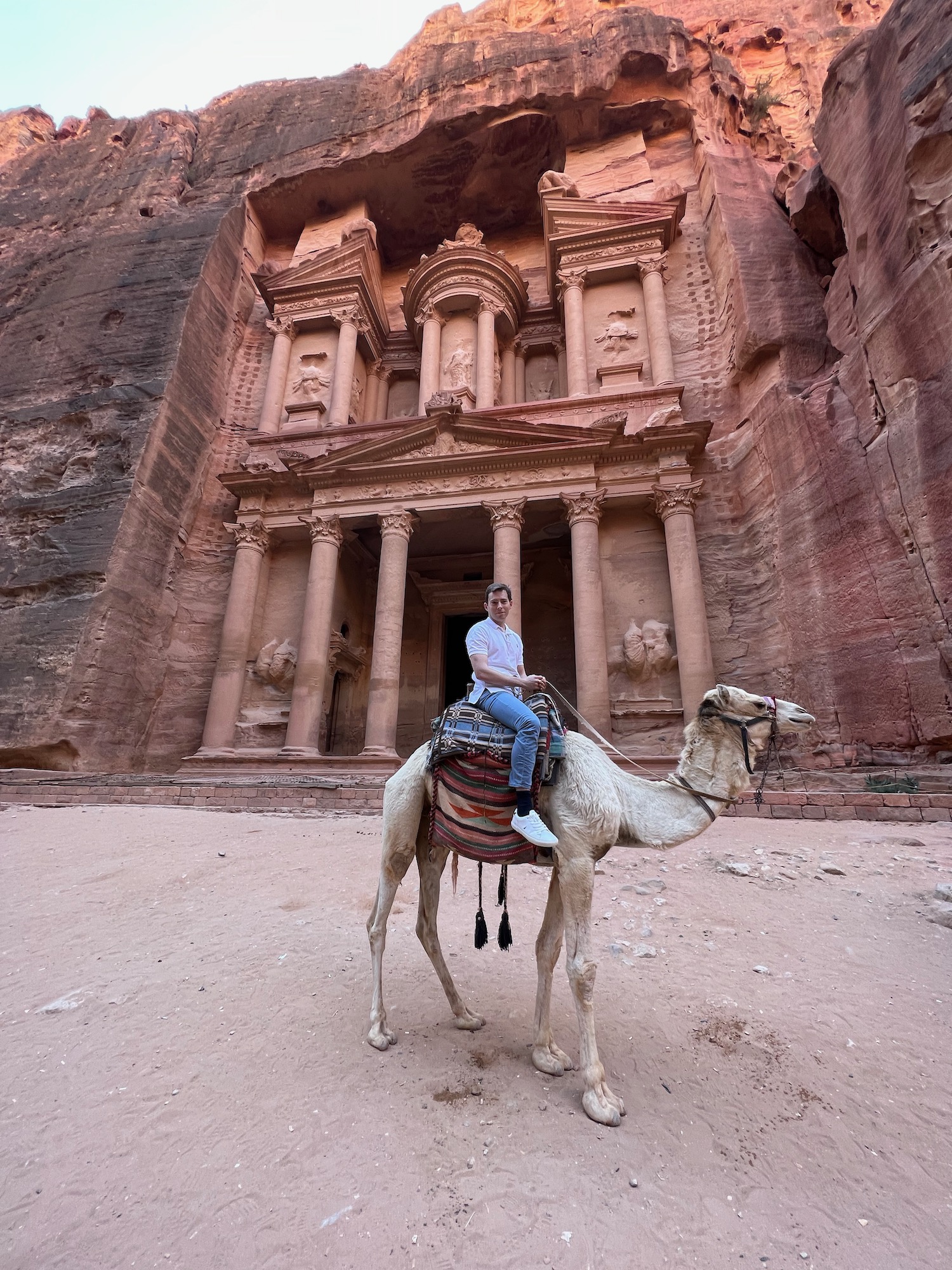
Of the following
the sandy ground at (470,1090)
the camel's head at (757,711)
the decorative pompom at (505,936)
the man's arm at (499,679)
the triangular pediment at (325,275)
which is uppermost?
the triangular pediment at (325,275)

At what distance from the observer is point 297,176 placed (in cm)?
2244

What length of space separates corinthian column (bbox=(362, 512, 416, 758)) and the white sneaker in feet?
Result: 33.5

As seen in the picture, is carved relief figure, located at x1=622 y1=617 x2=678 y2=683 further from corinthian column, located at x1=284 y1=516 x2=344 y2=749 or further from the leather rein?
the leather rein

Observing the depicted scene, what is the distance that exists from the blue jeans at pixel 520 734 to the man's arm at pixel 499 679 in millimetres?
148

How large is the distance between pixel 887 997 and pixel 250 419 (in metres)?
21.8

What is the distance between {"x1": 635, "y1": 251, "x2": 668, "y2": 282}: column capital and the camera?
704 inches

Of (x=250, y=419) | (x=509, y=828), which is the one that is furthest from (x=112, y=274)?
(x=509, y=828)

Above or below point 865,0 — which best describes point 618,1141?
below

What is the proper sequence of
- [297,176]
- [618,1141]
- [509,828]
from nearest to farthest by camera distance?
[618,1141], [509,828], [297,176]

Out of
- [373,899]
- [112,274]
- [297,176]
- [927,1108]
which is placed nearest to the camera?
[927,1108]

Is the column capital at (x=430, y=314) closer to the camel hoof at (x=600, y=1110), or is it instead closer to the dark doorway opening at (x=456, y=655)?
the dark doorway opening at (x=456, y=655)

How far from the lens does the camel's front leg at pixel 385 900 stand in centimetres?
342

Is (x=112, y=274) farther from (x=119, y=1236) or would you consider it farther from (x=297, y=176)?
(x=119, y=1236)

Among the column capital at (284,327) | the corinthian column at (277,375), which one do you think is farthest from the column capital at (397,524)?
the column capital at (284,327)
